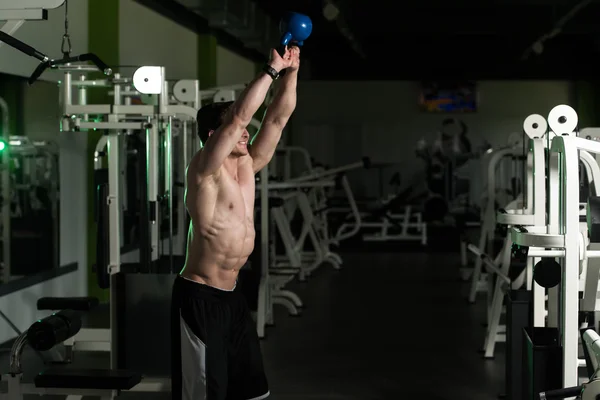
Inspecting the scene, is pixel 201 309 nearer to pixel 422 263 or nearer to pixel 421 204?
pixel 422 263

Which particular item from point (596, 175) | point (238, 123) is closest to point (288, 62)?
point (238, 123)

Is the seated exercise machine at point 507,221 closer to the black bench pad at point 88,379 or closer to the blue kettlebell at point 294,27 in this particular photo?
the blue kettlebell at point 294,27

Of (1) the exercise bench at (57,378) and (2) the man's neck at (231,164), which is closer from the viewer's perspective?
(2) the man's neck at (231,164)

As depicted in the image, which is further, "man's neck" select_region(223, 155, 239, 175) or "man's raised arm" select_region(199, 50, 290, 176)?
"man's neck" select_region(223, 155, 239, 175)

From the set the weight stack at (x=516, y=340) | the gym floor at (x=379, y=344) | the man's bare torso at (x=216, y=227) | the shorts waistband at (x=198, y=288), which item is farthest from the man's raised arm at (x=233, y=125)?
the gym floor at (x=379, y=344)

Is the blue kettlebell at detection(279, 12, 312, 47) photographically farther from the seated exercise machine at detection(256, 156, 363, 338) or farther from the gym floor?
the seated exercise machine at detection(256, 156, 363, 338)

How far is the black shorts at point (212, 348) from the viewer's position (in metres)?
2.90

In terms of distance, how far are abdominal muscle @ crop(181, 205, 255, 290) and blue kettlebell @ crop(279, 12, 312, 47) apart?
685 millimetres

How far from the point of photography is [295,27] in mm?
2551

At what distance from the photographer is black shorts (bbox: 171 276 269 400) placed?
9.52 ft

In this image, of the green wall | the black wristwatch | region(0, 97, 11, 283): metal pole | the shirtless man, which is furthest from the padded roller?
the green wall

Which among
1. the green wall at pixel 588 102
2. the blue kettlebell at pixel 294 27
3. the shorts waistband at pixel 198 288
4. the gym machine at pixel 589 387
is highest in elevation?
the green wall at pixel 588 102

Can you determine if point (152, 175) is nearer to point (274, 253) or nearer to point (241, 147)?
point (241, 147)

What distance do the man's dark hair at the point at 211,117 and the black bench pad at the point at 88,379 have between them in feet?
3.13
